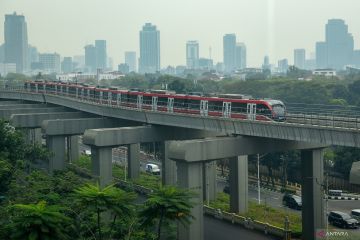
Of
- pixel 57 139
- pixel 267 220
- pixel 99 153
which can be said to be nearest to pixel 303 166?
pixel 267 220

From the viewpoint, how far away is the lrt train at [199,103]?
134ft

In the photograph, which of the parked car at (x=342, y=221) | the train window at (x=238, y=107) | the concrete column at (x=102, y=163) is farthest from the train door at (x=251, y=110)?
the concrete column at (x=102, y=163)

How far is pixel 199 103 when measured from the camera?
47031mm

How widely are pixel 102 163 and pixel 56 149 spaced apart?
910cm

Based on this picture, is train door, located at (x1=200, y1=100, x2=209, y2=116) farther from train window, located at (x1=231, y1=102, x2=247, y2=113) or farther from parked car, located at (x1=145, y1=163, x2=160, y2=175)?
parked car, located at (x1=145, y1=163, x2=160, y2=175)

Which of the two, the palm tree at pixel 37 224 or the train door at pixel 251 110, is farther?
the train door at pixel 251 110

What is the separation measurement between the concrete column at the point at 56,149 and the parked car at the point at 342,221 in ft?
79.1

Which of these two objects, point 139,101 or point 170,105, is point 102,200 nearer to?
point 170,105

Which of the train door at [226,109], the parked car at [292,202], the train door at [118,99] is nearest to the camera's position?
the train door at [226,109]

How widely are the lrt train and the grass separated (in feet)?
28.2

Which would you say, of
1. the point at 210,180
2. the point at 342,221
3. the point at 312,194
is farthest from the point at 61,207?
the point at 210,180

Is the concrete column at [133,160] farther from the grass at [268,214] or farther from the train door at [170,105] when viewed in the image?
the train door at [170,105]

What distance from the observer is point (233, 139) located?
38.1 metres

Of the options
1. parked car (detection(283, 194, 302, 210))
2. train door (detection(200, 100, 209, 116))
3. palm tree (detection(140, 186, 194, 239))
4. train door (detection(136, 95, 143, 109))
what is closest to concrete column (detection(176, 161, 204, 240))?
palm tree (detection(140, 186, 194, 239))
